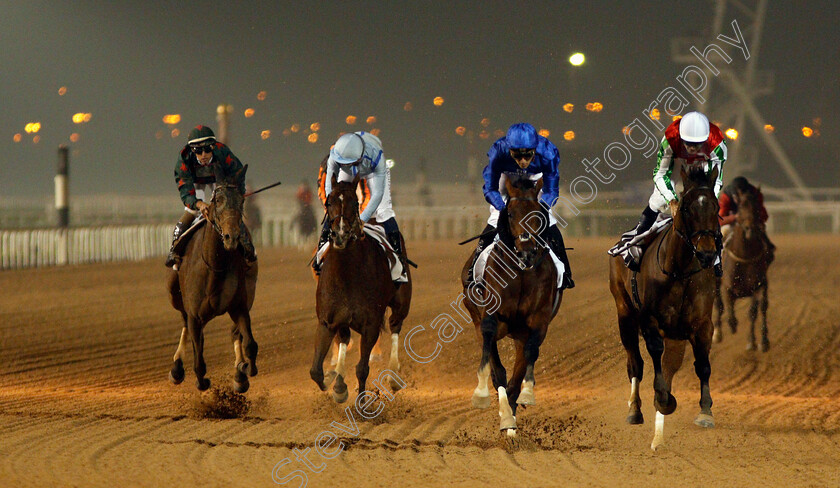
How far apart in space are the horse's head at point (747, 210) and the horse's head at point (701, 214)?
671 cm

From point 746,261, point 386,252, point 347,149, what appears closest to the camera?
point 347,149

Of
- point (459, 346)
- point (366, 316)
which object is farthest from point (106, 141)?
point (366, 316)

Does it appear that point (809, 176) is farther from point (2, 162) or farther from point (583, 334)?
point (2, 162)

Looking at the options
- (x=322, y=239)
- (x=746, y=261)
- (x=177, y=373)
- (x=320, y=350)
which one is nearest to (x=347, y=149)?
(x=322, y=239)

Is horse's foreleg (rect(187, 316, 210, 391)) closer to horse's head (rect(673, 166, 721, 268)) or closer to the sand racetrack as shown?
the sand racetrack

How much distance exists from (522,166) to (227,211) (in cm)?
264

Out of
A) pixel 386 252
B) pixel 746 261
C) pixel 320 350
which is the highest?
pixel 386 252

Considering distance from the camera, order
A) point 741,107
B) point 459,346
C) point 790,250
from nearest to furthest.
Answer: point 459,346 < point 790,250 < point 741,107

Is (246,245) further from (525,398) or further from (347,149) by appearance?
(525,398)

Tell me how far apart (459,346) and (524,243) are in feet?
20.5

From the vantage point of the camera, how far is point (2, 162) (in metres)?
55.4

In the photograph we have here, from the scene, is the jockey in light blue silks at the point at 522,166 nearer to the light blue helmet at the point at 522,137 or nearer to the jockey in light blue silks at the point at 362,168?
the light blue helmet at the point at 522,137

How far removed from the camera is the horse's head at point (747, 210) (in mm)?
12925

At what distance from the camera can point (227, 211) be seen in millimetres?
7996
